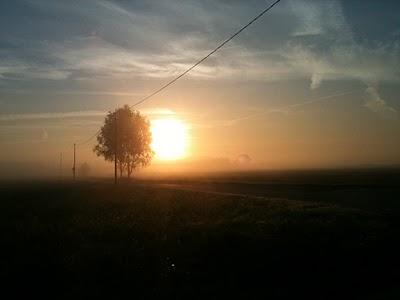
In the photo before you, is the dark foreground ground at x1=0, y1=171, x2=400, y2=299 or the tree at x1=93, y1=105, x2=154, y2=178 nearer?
the dark foreground ground at x1=0, y1=171, x2=400, y2=299

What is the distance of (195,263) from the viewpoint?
16.6 m

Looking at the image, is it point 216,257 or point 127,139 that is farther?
point 127,139

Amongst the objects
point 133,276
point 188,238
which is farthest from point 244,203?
point 133,276

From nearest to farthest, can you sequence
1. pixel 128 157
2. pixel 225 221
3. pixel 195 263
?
pixel 195 263
pixel 225 221
pixel 128 157

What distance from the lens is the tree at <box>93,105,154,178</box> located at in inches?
3752

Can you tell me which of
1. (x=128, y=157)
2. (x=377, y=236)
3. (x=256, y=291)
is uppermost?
(x=128, y=157)

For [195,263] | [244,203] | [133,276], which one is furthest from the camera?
[244,203]

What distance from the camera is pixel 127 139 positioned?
96.8m

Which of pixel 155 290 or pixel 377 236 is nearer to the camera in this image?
pixel 155 290

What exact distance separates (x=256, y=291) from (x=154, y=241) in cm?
758

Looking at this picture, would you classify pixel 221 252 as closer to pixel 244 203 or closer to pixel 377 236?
pixel 377 236

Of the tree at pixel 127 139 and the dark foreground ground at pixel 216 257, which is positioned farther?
the tree at pixel 127 139

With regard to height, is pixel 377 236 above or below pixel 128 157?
below

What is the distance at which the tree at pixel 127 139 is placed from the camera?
3752 inches
